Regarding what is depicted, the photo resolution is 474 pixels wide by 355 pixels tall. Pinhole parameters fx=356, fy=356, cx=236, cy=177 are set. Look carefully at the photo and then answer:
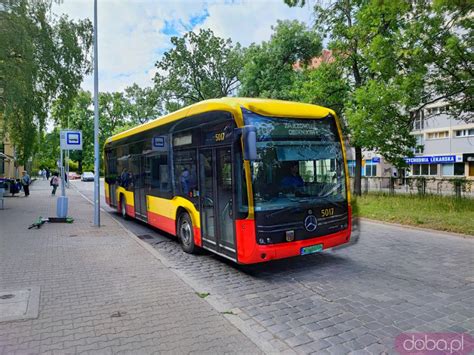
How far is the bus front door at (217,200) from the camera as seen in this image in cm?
605

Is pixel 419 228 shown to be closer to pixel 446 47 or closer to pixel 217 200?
pixel 446 47

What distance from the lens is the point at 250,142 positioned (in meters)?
5.25

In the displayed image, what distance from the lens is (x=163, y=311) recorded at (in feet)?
14.6

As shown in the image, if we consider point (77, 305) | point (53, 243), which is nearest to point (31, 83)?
point (53, 243)

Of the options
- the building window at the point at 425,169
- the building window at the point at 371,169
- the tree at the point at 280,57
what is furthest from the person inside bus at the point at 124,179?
the building window at the point at 371,169

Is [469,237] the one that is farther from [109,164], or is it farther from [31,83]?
[31,83]

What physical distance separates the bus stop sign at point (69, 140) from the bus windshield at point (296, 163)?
823cm

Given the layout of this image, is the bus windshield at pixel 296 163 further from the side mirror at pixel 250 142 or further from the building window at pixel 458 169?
the building window at pixel 458 169

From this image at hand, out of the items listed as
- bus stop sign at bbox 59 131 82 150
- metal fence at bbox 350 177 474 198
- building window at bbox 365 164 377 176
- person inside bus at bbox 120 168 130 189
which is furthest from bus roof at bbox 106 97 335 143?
building window at bbox 365 164 377 176

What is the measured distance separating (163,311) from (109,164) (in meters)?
11.5

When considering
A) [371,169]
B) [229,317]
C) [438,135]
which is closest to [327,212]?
[229,317]

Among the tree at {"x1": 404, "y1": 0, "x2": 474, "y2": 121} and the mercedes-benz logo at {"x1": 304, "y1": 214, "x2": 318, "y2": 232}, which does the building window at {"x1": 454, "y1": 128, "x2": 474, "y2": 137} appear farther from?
the mercedes-benz logo at {"x1": 304, "y1": 214, "x2": 318, "y2": 232}

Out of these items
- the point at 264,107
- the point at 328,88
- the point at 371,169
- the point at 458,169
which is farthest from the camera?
the point at 371,169

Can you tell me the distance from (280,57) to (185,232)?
69.4ft
